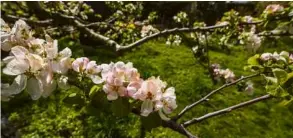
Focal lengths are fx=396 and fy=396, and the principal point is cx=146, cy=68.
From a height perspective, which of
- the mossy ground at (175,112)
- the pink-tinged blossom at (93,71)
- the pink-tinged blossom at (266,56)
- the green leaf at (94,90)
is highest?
the pink-tinged blossom at (93,71)

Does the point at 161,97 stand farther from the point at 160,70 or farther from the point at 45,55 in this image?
the point at 160,70

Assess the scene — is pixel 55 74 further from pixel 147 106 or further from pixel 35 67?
pixel 147 106

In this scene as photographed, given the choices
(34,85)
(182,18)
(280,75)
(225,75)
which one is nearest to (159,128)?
(225,75)

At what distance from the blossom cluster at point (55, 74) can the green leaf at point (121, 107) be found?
14 millimetres

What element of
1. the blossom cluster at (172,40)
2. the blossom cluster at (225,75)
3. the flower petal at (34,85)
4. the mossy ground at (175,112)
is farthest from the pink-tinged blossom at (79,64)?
the blossom cluster at (172,40)

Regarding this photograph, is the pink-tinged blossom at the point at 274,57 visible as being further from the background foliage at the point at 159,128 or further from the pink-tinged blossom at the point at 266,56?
the background foliage at the point at 159,128

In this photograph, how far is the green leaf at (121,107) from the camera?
3.55 ft

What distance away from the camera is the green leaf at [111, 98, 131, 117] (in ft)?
3.55

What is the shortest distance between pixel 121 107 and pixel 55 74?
0.20m

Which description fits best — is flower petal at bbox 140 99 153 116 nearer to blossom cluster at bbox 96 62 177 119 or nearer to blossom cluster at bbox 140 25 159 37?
blossom cluster at bbox 96 62 177 119

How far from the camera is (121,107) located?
1.09m

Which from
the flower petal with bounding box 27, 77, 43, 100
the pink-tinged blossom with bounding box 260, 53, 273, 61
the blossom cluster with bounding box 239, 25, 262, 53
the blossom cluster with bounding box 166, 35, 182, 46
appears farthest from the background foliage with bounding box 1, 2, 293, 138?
the flower petal with bounding box 27, 77, 43, 100

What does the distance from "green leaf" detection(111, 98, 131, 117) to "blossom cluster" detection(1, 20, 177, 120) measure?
0.05 ft

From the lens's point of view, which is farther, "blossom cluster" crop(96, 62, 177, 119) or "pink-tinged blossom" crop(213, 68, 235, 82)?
"pink-tinged blossom" crop(213, 68, 235, 82)
